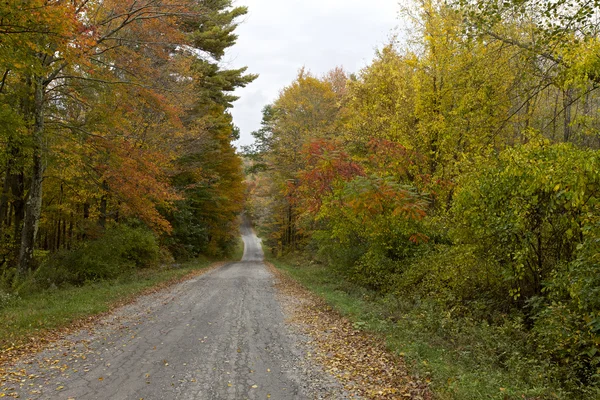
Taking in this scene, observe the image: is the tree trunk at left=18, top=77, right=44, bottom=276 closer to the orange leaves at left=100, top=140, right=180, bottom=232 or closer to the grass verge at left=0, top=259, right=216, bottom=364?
the grass verge at left=0, top=259, right=216, bottom=364

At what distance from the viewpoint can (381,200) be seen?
1121 centimetres

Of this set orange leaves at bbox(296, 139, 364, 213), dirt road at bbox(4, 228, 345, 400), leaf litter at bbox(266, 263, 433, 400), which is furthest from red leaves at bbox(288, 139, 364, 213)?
dirt road at bbox(4, 228, 345, 400)

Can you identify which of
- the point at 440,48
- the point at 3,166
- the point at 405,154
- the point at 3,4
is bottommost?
the point at 3,166

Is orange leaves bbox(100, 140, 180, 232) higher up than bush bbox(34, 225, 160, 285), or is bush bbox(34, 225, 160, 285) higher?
orange leaves bbox(100, 140, 180, 232)

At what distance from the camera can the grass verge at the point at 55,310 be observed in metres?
7.14

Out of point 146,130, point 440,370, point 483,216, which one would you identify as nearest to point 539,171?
point 483,216

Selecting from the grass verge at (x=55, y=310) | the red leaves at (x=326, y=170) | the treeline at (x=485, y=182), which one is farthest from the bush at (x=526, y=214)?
the grass verge at (x=55, y=310)

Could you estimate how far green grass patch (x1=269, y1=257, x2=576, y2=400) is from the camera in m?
4.89

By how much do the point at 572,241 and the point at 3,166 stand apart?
15834mm

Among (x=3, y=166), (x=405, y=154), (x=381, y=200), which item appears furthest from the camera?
(x=405, y=154)

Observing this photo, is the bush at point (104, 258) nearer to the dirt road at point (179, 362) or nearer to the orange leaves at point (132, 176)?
the orange leaves at point (132, 176)

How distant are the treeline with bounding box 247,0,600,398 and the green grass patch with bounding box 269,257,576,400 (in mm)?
A: 82

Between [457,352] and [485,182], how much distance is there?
331 cm

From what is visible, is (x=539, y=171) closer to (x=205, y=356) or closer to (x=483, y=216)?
(x=483, y=216)
